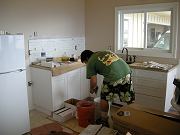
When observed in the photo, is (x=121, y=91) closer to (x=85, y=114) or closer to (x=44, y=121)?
(x=85, y=114)

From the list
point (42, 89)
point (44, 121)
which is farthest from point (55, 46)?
point (44, 121)

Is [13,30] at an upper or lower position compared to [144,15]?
lower

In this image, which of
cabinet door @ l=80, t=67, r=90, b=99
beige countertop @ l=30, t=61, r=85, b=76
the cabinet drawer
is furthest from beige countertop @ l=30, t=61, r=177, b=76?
the cabinet drawer

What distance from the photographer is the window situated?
12.5 ft

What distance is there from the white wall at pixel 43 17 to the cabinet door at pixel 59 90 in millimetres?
617

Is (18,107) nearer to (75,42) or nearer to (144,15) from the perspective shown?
(75,42)

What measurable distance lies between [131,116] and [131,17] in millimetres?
3171

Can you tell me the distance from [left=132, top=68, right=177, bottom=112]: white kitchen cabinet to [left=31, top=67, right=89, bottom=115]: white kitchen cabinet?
1.23 meters

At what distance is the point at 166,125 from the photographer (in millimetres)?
1513

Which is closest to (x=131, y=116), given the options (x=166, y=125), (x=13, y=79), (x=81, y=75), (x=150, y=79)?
(x=166, y=125)

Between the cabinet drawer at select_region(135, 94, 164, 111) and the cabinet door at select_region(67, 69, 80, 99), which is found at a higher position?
the cabinet door at select_region(67, 69, 80, 99)

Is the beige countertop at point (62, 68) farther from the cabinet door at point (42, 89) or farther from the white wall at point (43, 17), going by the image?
the white wall at point (43, 17)

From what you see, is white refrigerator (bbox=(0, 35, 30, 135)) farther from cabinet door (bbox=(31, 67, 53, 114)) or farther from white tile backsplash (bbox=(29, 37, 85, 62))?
white tile backsplash (bbox=(29, 37, 85, 62))

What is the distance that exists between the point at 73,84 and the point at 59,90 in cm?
43
